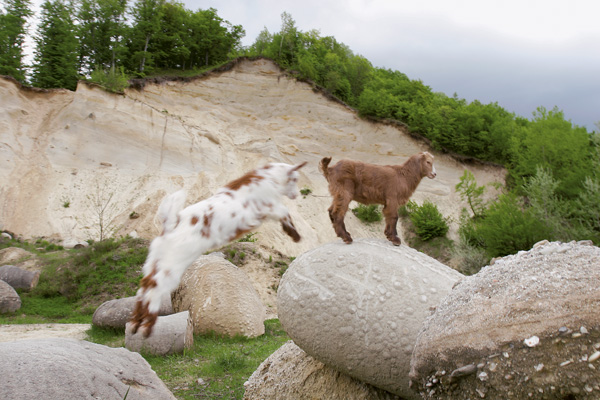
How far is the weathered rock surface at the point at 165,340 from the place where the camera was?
26.8 feet

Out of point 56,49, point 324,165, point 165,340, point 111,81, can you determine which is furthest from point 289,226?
point 56,49

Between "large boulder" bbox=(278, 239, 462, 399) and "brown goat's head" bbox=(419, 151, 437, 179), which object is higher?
"brown goat's head" bbox=(419, 151, 437, 179)

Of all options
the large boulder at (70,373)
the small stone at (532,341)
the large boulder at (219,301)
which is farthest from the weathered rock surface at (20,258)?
the small stone at (532,341)

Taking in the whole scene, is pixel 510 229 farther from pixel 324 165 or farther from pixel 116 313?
pixel 324 165

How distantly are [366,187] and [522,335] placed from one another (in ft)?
8.37

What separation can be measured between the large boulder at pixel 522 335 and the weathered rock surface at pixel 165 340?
20.7ft

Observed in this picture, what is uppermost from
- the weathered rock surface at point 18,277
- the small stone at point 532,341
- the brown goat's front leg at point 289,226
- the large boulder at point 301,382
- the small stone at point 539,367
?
the brown goat's front leg at point 289,226

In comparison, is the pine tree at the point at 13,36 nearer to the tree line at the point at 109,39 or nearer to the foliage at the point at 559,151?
the tree line at the point at 109,39

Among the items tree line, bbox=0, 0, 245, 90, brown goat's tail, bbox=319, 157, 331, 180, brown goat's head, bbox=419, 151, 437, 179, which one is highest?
tree line, bbox=0, 0, 245, 90

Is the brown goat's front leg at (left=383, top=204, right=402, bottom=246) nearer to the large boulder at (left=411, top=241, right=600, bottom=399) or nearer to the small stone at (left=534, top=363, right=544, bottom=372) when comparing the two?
the large boulder at (left=411, top=241, right=600, bottom=399)

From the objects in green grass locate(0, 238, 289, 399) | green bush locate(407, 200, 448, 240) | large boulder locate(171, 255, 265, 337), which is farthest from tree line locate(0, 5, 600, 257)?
large boulder locate(171, 255, 265, 337)

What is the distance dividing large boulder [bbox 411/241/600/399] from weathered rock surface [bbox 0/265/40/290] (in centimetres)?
1681

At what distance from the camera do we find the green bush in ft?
88.4

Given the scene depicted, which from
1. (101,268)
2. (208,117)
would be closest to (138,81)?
(208,117)
